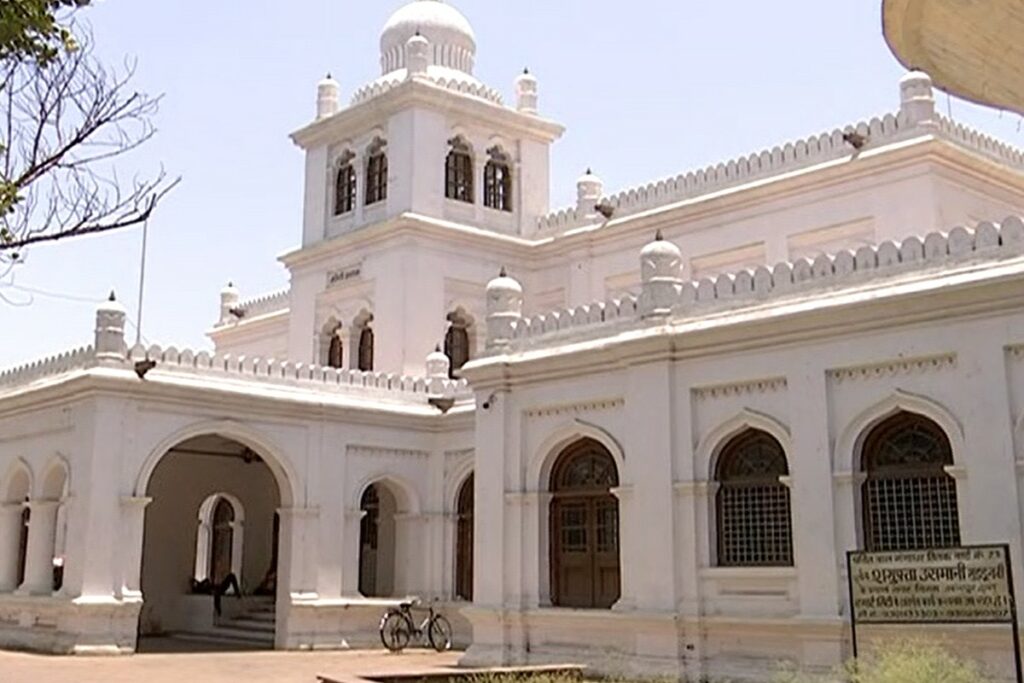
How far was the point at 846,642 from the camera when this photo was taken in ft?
42.9

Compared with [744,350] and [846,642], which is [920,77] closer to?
[744,350]

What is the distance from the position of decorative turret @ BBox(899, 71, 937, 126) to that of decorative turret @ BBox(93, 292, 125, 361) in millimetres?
12724

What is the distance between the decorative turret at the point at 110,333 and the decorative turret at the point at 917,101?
1272cm

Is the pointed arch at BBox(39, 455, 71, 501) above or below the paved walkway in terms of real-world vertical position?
above

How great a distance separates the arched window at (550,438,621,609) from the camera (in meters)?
16.1

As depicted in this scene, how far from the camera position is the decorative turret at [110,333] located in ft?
59.6

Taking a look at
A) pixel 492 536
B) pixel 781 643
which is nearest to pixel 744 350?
pixel 781 643

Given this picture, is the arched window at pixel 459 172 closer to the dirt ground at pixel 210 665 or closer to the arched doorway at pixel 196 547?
the arched doorway at pixel 196 547

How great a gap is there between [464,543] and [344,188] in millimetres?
8998

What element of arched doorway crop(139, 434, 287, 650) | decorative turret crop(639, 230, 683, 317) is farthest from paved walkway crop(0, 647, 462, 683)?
decorative turret crop(639, 230, 683, 317)

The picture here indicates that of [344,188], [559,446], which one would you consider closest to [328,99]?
[344,188]

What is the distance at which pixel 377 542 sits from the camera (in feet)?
72.6

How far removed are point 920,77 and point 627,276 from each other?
6410mm

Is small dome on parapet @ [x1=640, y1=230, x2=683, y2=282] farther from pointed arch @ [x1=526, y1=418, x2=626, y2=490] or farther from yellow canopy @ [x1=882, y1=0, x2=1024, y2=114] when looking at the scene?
yellow canopy @ [x1=882, y1=0, x2=1024, y2=114]
